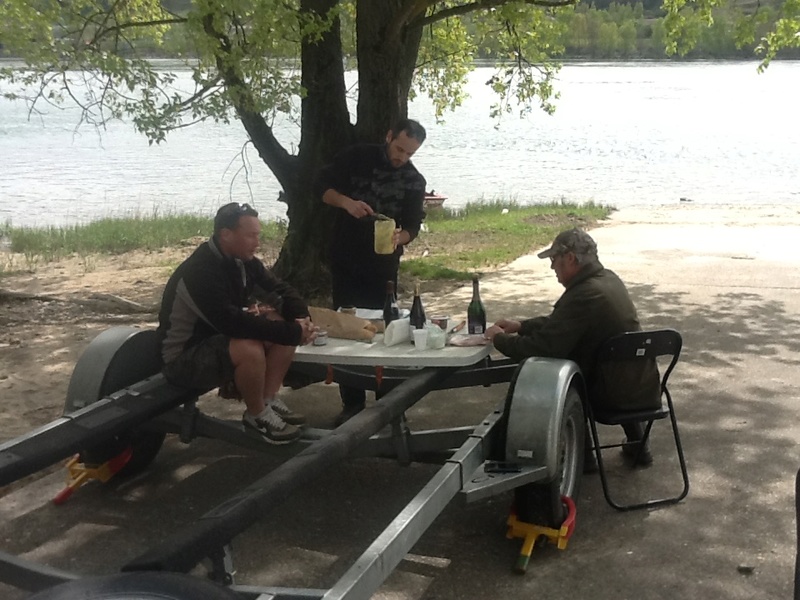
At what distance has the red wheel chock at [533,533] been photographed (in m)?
4.09

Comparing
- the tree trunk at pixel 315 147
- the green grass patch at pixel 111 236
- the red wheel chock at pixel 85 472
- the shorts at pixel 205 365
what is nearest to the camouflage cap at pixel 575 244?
the shorts at pixel 205 365

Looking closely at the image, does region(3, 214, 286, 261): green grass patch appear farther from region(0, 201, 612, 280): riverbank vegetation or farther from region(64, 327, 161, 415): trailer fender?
region(64, 327, 161, 415): trailer fender

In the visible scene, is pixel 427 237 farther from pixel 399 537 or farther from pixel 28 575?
pixel 28 575

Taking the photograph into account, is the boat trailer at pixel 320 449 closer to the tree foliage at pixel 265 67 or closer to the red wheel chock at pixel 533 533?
the red wheel chock at pixel 533 533

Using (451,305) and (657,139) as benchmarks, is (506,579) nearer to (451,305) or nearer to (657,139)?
(451,305)

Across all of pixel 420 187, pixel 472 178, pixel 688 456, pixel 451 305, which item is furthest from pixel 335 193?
pixel 472 178

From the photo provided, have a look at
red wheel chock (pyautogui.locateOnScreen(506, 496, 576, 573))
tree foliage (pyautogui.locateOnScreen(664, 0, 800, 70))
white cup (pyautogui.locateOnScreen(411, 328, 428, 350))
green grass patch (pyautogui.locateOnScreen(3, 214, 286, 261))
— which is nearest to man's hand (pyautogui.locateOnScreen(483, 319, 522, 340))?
white cup (pyautogui.locateOnScreen(411, 328, 428, 350))

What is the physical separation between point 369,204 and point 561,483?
7.01ft

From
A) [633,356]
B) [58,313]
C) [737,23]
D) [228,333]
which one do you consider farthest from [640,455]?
[737,23]

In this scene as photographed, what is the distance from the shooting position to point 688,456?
5.34 m

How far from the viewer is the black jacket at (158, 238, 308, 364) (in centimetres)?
440

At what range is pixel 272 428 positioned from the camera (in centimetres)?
445

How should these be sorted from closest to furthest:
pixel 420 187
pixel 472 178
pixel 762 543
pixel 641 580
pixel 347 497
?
pixel 641 580 → pixel 762 543 → pixel 347 497 → pixel 420 187 → pixel 472 178

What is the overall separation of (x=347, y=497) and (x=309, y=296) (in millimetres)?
4850
